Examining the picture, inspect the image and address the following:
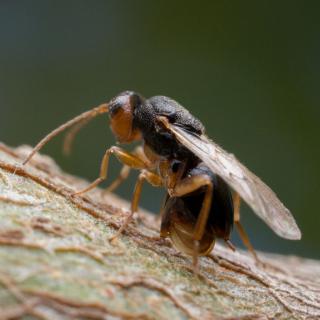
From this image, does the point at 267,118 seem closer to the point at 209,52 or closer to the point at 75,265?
the point at 209,52

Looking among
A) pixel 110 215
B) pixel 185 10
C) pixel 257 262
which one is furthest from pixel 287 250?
pixel 110 215

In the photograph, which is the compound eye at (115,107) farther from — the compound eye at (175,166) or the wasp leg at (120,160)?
the compound eye at (175,166)

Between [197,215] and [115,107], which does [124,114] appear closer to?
[115,107]

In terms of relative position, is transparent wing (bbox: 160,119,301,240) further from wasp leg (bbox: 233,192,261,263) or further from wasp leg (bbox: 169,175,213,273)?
wasp leg (bbox: 233,192,261,263)

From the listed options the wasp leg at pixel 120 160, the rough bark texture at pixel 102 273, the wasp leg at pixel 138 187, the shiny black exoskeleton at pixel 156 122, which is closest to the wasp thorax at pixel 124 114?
the shiny black exoskeleton at pixel 156 122

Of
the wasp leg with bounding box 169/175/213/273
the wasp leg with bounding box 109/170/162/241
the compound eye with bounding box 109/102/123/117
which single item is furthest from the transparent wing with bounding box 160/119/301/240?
the compound eye with bounding box 109/102/123/117

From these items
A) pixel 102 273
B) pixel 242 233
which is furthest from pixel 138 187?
pixel 102 273
